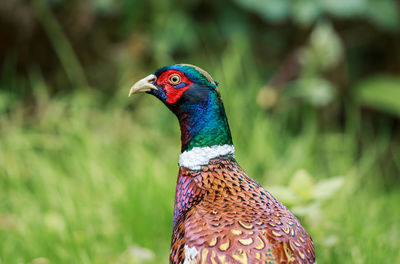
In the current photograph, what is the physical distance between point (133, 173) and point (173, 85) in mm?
1733

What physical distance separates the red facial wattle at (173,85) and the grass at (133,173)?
94 centimetres

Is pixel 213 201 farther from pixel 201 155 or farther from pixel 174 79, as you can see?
pixel 174 79

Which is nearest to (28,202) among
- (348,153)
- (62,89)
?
(62,89)

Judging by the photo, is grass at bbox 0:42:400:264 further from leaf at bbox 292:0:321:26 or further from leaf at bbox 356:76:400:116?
leaf at bbox 292:0:321:26

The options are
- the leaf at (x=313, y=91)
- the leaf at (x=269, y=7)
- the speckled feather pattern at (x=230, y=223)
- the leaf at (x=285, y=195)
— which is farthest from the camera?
the leaf at (x=269, y=7)

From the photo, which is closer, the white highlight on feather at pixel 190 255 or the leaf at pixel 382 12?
the white highlight on feather at pixel 190 255

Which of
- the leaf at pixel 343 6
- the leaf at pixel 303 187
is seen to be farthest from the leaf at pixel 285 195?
the leaf at pixel 343 6

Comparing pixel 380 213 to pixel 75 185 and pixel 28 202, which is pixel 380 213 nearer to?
pixel 75 185

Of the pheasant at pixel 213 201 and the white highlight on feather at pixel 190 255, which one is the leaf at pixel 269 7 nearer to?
the pheasant at pixel 213 201

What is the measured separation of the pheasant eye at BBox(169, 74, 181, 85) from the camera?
1679 millimetres

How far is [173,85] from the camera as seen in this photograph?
1689 millimetres

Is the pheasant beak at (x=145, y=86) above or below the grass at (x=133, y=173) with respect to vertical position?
above

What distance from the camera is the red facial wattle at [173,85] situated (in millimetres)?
1672

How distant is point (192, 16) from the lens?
4797mm
